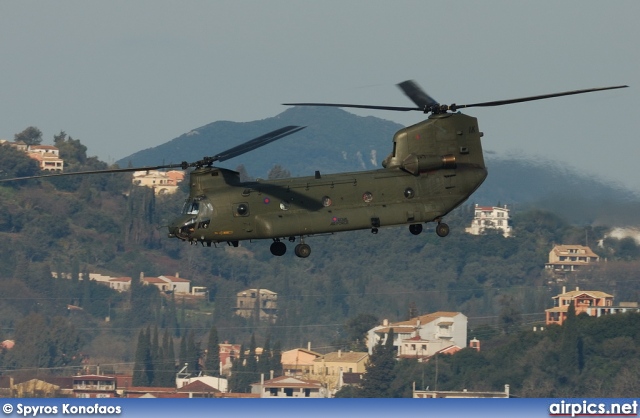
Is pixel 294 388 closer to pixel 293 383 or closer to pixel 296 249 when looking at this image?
pixel 293 383

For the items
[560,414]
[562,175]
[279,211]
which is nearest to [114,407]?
[279,211]

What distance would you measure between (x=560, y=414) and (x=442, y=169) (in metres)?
12.1

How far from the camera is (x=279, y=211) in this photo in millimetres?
60188

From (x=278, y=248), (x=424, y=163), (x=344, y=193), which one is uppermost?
(x=424, y=163)

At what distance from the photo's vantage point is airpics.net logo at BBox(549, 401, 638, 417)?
5450cm

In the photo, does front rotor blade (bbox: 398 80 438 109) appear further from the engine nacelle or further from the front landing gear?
the front landing gear

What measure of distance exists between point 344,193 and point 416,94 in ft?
21.5

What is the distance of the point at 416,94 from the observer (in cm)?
6462

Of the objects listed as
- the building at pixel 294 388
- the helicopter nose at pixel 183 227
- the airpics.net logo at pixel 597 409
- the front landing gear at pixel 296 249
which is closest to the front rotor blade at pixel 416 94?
the front landing gear at pixel 296 249

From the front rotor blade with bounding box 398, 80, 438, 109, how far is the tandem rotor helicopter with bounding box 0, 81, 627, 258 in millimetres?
934

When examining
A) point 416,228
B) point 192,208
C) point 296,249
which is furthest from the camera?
point 416,228

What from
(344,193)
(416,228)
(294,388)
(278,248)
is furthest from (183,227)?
(294,388)

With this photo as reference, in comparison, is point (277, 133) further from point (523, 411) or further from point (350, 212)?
point (523, 411)

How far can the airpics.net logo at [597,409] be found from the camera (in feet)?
179
